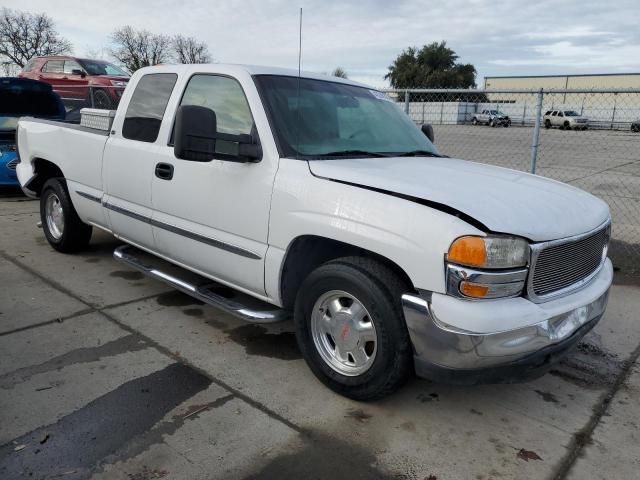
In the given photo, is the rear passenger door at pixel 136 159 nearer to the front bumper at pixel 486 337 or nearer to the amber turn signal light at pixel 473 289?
the front bumper at pixel 486 337

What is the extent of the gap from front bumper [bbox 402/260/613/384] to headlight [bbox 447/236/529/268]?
0.61 ft

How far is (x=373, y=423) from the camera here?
291cm

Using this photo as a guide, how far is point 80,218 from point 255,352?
278cm

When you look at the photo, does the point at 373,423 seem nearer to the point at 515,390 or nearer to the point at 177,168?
the point at 515,390

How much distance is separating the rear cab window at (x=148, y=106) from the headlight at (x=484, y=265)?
2.70 m

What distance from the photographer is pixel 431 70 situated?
8088 centimetres

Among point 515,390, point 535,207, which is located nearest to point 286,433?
point 515,390

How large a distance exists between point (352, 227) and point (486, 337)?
0.87 metres

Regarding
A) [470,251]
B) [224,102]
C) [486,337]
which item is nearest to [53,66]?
[224,102]

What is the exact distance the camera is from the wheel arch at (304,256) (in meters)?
3.13

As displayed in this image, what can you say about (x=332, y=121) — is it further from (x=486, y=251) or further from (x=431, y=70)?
(x=431, y=70)

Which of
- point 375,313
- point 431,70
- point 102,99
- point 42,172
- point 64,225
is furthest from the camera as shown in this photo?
point 431,70

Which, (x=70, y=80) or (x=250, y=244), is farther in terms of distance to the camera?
(x=70, y=80)

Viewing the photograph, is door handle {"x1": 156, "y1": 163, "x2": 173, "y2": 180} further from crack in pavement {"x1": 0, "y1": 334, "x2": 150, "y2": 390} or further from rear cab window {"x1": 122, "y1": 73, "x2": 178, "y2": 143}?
crack in pavement {"x1": 0, "y1": 334, "x2": 150, "y2": 390}
